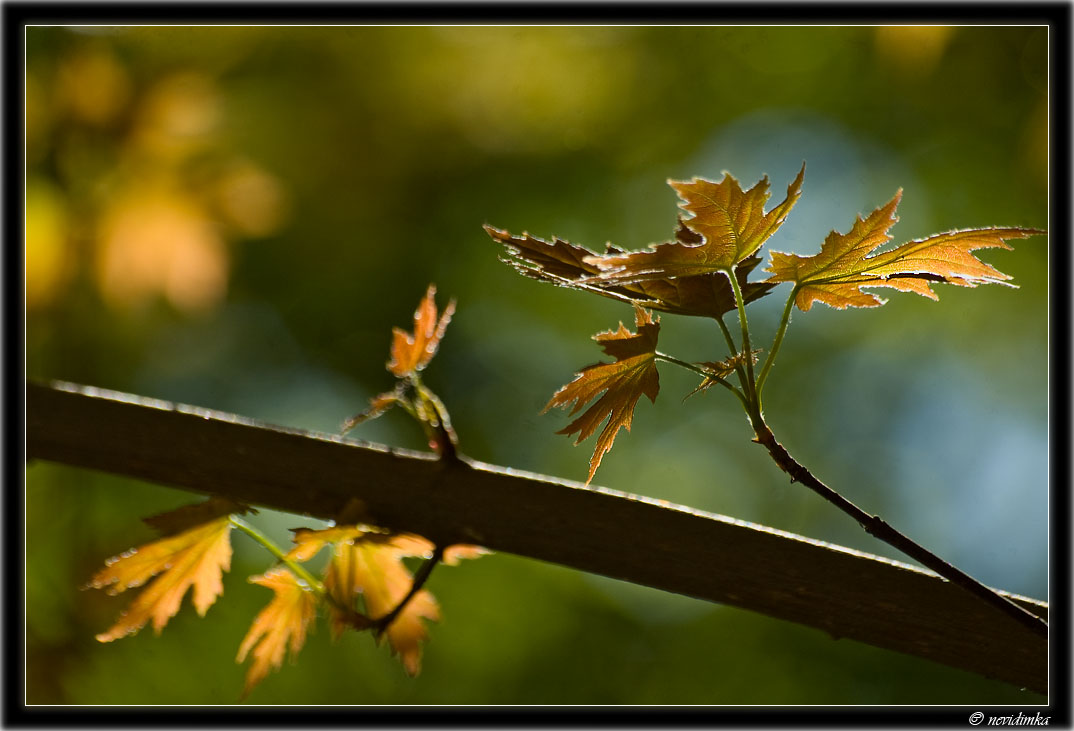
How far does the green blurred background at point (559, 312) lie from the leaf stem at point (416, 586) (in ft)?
5.59

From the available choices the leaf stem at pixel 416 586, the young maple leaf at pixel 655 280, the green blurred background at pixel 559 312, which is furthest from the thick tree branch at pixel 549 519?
the green blurred background at pixel 559 312

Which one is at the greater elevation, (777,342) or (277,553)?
(777,342)

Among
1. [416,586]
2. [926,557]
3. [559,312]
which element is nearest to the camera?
[926,557]

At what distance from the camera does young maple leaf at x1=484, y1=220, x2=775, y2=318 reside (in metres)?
0.59

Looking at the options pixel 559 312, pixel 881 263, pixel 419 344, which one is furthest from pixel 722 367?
pixel 559 312

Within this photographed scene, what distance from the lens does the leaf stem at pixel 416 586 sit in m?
0.61

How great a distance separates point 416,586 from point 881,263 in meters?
0.40

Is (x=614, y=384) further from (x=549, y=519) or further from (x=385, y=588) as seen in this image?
(x=385, y=588)

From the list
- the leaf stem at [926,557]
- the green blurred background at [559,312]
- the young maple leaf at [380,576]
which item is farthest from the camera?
the green blurred background at [559,312]

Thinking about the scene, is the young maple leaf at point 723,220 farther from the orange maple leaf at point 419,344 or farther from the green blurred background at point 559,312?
the green blurred background at point 559,312

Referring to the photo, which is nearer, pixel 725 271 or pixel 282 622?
pixel 725 271

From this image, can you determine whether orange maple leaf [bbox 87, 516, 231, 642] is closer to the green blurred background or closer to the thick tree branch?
the thick tree branch

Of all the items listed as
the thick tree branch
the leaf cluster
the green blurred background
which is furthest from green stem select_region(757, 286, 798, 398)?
the green blurred background

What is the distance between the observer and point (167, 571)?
738 mm
